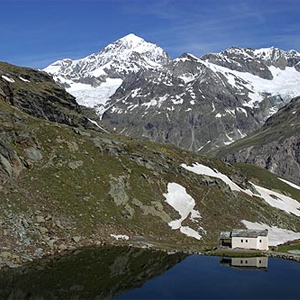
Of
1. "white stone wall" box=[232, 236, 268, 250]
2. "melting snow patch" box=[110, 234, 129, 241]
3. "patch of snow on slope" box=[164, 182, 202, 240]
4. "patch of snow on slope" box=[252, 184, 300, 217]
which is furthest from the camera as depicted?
"patch of snow on slope" box=[252, 184, 300, 217]

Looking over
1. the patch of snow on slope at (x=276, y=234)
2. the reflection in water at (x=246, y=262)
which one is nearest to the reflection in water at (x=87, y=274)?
the reflection in water at (x=246, y=262)

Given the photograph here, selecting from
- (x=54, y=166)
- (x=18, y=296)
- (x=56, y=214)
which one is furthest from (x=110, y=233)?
(x=18, y=296)

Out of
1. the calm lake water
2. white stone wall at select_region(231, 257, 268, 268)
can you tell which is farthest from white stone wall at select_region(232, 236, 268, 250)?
the calm lake water

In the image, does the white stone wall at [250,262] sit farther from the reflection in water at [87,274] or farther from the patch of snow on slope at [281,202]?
the patch of snow on slope at [281,202]

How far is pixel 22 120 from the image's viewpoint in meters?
122

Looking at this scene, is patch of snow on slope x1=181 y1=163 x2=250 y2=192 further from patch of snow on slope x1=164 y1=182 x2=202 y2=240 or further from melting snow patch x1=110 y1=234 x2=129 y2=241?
melting snow patch x1=110 y1=234 x2=129 y2=241

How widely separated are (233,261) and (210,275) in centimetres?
1302

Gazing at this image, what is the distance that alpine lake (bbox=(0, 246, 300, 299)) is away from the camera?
237ft

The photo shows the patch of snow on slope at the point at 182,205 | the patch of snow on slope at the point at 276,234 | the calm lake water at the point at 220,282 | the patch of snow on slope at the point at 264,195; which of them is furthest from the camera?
the patch of snow on slope at the point at 264,195

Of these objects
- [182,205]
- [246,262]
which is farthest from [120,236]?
[182,205]

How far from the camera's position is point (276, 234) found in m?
127

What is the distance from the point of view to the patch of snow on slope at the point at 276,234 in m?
121

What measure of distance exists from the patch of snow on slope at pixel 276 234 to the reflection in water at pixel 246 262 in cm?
1914

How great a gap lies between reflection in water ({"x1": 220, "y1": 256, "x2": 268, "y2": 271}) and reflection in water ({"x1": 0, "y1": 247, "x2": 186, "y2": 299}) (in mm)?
8400
